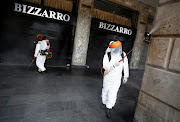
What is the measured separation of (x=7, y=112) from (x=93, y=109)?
6.82 ft

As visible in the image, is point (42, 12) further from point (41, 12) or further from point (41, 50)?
point (41, 50)

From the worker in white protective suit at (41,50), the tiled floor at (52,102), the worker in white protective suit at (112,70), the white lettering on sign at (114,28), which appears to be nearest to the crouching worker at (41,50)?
the worker in white protective suit at (41,50)

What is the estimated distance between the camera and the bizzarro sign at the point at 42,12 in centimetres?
620

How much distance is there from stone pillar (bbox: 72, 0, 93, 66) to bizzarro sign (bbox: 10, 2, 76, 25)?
1.82ft

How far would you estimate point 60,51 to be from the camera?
7590 millimetres

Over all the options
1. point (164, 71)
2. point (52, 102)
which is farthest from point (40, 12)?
point (164, 71)

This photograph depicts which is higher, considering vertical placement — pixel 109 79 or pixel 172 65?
pixel 172 65

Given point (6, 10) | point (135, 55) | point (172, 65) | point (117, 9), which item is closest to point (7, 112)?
point (172, 65)

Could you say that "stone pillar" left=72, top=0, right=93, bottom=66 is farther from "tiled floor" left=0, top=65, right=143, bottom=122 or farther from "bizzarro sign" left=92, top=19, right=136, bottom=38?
"tiled floor" left=0, top=65, right=143, bottom=122

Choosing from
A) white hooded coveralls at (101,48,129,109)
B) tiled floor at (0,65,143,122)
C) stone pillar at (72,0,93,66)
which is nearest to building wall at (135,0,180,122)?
white hooded coveralls at (101,48,129,109)

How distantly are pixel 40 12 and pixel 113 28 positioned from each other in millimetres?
4979

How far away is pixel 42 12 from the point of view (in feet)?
21.9

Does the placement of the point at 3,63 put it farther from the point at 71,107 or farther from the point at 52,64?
the point at 71,107

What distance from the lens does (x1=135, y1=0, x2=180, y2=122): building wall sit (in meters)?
2.00
